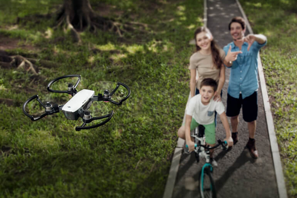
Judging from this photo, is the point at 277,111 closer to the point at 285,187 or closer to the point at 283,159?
the point at 283,159

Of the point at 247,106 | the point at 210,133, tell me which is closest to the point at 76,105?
the point at 210,133

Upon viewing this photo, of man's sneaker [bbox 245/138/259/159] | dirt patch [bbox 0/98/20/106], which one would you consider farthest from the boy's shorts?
dirt patch [bbox 0/98/20/106]

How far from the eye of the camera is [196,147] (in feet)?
13.0

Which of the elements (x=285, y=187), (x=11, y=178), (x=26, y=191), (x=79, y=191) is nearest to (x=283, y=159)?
(x=285, y=187)

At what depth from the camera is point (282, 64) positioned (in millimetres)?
7676

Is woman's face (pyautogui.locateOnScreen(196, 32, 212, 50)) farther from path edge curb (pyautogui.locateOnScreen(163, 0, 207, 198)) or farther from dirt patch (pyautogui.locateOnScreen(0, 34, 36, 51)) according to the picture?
dirt patch (pyautogui.locateOnScreen(0, 34, 36, 51))

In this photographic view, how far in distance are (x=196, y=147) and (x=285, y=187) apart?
1633 mm

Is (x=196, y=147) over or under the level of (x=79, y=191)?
over

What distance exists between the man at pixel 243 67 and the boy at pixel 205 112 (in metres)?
0.58

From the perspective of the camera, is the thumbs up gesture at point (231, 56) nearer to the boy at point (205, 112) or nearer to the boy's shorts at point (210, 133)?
the boy at point (205, 112)

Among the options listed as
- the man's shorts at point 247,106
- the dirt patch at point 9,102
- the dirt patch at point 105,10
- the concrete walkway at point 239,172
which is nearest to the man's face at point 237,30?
the man's shorts at point 247,106

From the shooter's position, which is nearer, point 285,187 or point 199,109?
point 199,109

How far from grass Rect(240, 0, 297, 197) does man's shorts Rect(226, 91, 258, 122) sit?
40.9 inches

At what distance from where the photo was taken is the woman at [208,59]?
154 inches
